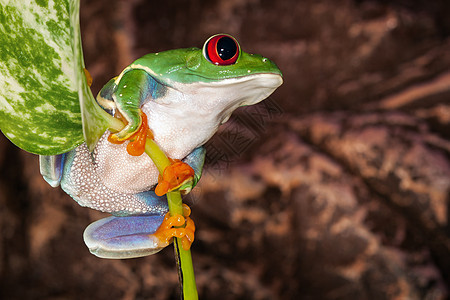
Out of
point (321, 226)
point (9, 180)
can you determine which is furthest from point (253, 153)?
point (9, 180)

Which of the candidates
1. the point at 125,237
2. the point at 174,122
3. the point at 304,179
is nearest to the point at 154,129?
the point at 174,122

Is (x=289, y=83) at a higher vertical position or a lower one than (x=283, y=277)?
higher

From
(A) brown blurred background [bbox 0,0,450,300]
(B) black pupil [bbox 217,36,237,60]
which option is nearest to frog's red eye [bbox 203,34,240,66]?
(B) black pupil [bbox 217,36,237,60]

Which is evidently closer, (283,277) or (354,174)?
(354,174)

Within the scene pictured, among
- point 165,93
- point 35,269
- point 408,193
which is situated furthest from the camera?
point 35,269

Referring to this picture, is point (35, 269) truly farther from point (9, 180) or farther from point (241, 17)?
point (241, 17)

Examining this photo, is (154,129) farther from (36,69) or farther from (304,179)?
(304,179)

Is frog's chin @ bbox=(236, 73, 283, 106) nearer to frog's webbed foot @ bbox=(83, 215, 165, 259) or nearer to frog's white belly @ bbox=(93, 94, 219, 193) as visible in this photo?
frog's white belly @ bbox=(93, 94, 219, 193)
